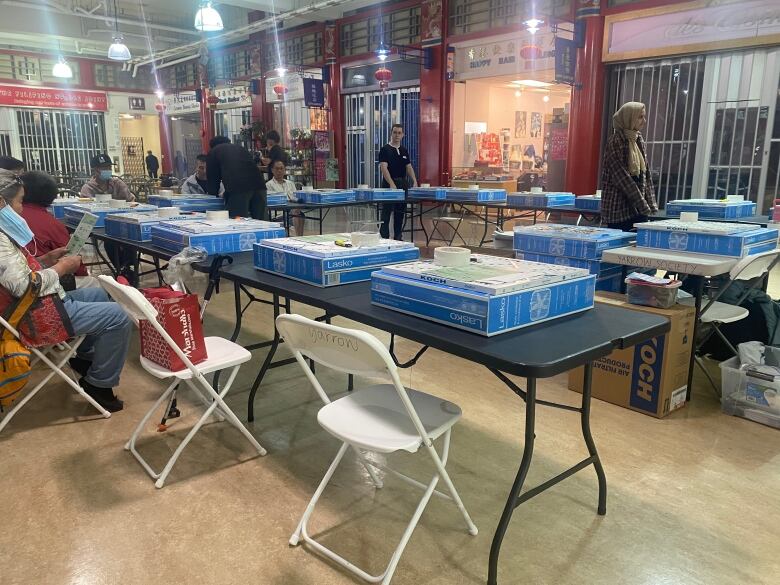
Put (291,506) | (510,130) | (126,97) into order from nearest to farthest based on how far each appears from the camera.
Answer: (291,506)
(510,130)
(126,97)

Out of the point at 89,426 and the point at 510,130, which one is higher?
the point at 510,130

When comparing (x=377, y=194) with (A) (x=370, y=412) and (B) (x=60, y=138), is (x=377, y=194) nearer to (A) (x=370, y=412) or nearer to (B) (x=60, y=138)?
(A) (x=370, y=412)

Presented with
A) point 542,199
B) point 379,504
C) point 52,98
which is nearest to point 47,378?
point 379,504

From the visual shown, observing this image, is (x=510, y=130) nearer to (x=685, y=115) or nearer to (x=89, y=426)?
(x=685, y=115)

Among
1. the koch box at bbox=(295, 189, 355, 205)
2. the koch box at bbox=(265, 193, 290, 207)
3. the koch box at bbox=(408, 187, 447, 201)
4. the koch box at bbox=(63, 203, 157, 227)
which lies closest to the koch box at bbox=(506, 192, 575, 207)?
the koch box at bbox=(408, 187, 447, 201)

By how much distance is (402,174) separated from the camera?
317 inches

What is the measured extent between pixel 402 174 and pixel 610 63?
3237 millimetres

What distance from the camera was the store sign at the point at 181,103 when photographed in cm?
1767

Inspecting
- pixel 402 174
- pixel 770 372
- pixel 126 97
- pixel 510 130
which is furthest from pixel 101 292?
pixel 126 97

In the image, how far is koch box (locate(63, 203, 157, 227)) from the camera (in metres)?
4.64

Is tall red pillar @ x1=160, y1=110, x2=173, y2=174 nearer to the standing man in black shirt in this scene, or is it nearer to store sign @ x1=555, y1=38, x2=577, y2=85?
the standing man in black shirt

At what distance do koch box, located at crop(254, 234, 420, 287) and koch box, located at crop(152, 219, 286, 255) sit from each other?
0.43m

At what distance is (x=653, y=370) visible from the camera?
3029 mm

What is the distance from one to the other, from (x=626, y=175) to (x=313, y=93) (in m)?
9.45
